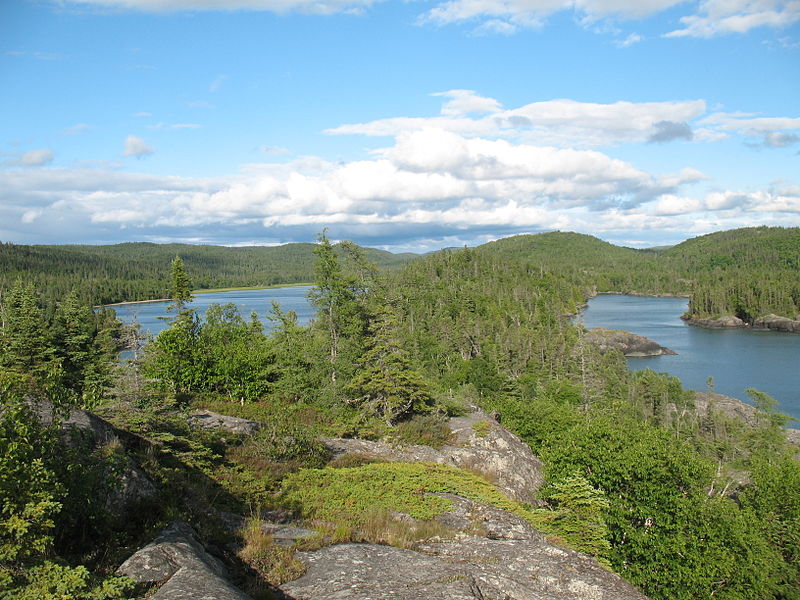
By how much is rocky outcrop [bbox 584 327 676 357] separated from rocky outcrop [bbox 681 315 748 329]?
46117mm

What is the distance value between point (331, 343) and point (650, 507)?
20.0 m

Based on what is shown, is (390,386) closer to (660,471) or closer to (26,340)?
(660,471)

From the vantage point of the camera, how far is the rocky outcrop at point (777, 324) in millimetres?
127438

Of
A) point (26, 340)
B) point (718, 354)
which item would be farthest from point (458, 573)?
point (718, 354)

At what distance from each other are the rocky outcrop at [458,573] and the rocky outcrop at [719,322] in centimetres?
14987

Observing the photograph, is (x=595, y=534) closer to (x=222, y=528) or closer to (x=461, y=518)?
(x=461, y=518)

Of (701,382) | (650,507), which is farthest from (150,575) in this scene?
(701,382)

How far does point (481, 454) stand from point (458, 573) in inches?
468

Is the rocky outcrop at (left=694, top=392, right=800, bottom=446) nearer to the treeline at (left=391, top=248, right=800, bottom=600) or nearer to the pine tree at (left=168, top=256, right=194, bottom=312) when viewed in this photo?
the treeline at (left=391, top=248, right=800, bottom=600)

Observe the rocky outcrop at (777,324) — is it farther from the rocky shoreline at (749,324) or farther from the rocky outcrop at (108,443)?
the rocky outcrop at (108,443)

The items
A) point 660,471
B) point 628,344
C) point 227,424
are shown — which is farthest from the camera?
point 628,344

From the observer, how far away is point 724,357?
93688 millimetres

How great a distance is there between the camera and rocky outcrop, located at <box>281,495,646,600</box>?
7.13m

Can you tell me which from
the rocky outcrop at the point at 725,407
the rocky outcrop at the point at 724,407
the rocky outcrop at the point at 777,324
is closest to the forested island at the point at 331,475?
the rocky outcrop at the point at 725,407
